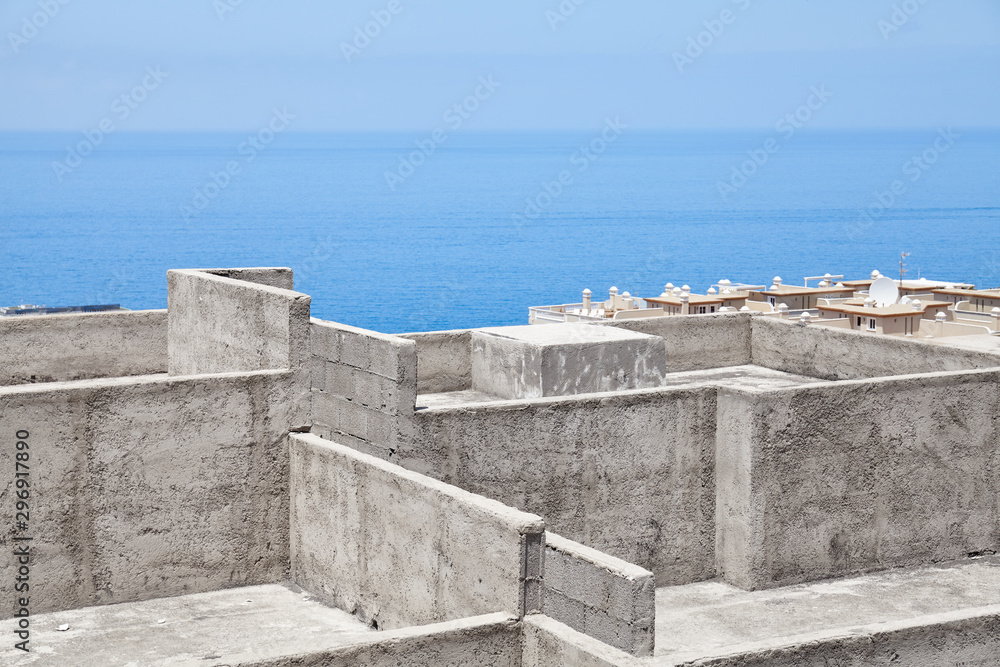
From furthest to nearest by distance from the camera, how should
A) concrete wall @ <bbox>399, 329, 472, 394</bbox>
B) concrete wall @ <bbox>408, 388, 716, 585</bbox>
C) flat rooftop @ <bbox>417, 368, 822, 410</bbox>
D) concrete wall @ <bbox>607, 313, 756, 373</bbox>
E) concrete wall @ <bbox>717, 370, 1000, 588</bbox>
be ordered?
concrete wall @ <bbox>607, 313, 756, 373</bbox> < concrete wall @ <bbox>399, 329, 472, 394</bbox> < flat rooftop @ <bbox>417, 368, 822, 410</bbox> < concrete wall @ <bbox>717, 370, 1000, 588</bbox> < concrete wall @ <bbox>408, 388, 716, 585</bbox>

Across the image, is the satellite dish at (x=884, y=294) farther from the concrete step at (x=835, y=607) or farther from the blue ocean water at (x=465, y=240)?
the blue ocean water at (x=465, y=240)

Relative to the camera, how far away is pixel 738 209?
163 m

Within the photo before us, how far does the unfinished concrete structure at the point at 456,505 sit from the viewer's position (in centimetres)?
880

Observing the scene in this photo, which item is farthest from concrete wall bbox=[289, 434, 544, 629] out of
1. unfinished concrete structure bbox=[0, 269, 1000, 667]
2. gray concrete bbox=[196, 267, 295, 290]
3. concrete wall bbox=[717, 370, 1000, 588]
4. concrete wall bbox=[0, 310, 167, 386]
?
concrete wall bbox=[0, 310, 167, 386]

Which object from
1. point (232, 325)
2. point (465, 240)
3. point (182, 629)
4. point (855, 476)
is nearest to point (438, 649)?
point (182, 629)

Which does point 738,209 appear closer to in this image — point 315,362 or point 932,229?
point 932,229

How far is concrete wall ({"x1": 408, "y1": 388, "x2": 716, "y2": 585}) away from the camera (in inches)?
442

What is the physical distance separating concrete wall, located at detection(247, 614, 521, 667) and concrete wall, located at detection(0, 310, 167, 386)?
8.60 m

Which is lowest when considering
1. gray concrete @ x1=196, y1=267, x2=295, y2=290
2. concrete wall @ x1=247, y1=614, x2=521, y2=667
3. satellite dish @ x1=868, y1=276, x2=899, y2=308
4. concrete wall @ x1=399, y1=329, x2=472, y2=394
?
satellite dish @ x1=868, y1=276, x2=899, y2=308

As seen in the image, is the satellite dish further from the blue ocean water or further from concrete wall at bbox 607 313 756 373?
the blue ocean water

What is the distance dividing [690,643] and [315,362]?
13.3 ft

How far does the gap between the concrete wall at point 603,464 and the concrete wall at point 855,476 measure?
258 millimetres

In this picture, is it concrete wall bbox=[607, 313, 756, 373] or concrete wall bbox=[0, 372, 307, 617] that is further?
concrete wall bbox=[607, 313, 756, 373]

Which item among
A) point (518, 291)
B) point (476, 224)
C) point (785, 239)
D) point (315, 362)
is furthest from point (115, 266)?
point (315, 362)
